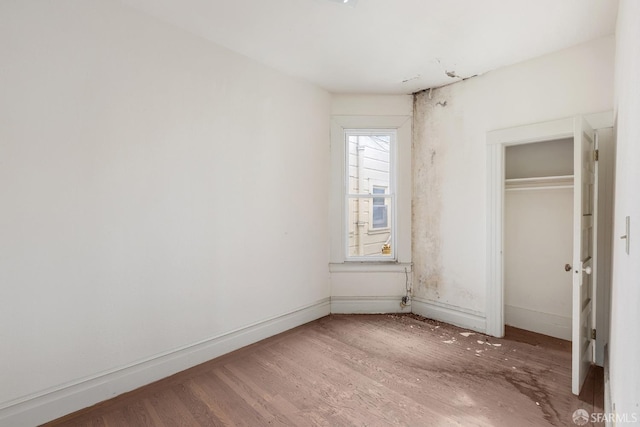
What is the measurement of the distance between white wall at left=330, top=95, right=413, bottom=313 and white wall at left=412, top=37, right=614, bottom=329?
5.5 inches

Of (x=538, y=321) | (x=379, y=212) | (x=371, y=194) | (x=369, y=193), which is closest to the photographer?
(x=538, y=321)

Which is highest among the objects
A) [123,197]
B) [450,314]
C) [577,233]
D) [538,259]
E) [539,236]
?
[123,197]

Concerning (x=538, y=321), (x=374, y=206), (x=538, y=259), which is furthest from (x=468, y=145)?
(x=538, y=321)

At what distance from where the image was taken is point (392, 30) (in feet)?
8.18

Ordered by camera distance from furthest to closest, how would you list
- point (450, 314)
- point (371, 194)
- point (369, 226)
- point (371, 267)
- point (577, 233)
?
point (369, 226) → point (371, 194) → point (371, 267) → point (450, 314) → point (577, 233)

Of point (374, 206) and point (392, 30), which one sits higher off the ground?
point (392, 30)

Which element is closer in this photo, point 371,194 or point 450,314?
point 450,314

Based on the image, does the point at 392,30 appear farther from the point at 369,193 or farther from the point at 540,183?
the point at 540,183

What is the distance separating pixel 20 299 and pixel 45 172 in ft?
2.55

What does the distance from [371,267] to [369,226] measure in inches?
27.6

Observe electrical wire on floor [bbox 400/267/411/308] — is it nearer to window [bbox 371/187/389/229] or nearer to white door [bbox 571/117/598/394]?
window [bbox 371/187/389/229]

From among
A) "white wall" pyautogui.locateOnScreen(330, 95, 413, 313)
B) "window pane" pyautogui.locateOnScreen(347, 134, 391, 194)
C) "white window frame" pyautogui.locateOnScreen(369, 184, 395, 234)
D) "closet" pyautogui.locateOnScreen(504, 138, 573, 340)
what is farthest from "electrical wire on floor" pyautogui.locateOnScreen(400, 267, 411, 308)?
"window pane" pyautogui.locateOnScreen(347, 134, 391, 194)

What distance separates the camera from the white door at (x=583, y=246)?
6.98ft

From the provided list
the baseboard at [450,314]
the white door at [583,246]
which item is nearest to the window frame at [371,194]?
the baseboard at [450,314]
